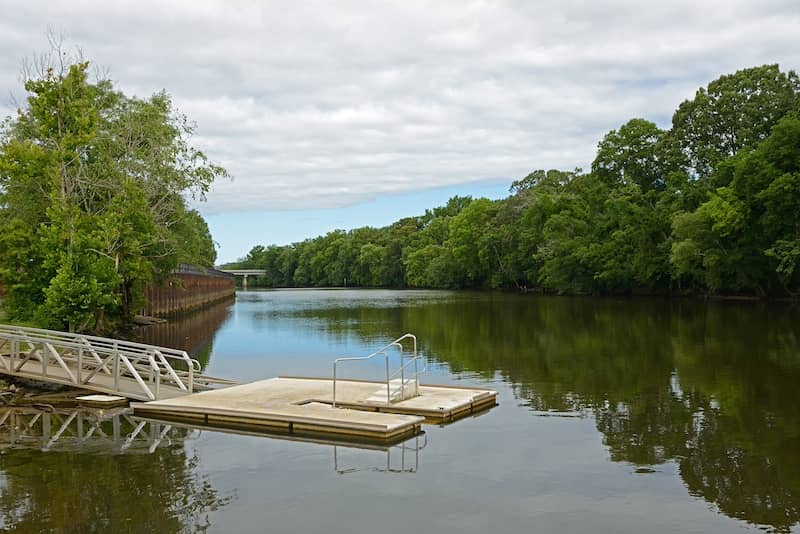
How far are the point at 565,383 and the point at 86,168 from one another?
2440 centimetres

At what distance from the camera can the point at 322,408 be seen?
16.5 m

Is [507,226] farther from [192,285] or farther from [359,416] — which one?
[359,416]

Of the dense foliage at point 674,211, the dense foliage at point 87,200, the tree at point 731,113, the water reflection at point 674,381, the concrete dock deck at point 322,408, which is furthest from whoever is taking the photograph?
the tree at point 731,113

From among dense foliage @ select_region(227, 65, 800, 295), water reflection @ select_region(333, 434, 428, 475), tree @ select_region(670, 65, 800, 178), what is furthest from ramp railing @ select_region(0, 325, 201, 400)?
tree @ select_region(670, 65, 800, 178)

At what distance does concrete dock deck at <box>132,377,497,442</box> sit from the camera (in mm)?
14750

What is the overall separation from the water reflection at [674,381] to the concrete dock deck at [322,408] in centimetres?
236

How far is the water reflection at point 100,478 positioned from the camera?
10.2 m

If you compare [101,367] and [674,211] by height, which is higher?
[674,211]

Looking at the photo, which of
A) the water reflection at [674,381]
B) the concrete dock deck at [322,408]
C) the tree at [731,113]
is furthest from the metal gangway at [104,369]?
the tree at [731,113]

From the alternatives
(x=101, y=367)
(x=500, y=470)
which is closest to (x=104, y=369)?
(x=101, y=367)

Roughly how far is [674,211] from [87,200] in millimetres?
48439

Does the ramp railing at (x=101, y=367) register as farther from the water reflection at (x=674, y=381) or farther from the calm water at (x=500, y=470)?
the water reflection at (x=674, y=381)

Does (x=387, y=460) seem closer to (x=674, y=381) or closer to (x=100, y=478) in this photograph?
(x=100, y=478)

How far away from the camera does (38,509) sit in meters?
10.7
